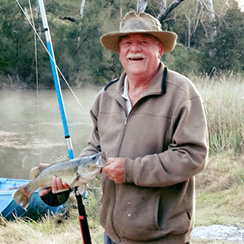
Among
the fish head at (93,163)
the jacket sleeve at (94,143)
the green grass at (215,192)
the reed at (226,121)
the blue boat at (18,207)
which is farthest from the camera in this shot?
the reed at (226,121)

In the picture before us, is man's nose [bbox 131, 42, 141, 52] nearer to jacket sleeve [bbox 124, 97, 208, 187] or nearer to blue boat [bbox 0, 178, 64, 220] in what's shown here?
jacket sleeve [bbox 124, 97, 208, 187]

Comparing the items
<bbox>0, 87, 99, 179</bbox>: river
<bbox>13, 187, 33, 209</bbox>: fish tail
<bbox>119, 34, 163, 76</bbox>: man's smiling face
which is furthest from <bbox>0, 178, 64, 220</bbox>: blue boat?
<bbox>119, 34, 163, 76</bbox>: man's smiling face

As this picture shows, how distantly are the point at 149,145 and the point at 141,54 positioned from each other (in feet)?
1.67

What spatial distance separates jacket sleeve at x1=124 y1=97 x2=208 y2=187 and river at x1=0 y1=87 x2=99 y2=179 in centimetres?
639

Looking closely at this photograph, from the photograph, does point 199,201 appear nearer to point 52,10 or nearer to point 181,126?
point 181,126

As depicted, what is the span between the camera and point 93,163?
6.36 ft

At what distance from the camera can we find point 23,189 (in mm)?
2281

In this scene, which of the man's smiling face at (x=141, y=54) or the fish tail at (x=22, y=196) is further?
the fish tail at (x=22, y=196)

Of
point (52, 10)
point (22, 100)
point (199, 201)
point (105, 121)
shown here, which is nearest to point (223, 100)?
point (199, 201)

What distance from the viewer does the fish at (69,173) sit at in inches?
76.4

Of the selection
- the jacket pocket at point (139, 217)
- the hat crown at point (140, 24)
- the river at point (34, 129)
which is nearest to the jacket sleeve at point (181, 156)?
the jacket pocket at point (139, 217)

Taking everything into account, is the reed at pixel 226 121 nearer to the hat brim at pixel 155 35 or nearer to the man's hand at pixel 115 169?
the hat brim at pixel 155 35

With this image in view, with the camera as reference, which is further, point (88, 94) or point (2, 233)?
point (88, 94)

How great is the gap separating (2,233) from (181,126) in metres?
3.44
